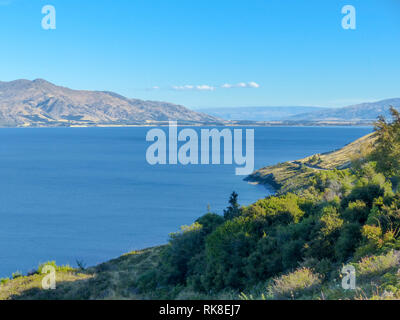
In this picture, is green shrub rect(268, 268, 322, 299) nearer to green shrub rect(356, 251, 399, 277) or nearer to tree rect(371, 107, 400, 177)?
green shrub rect(356, 251, 399, 277)

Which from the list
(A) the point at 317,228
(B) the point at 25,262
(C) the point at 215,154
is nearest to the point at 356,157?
(A) the point at 317,228

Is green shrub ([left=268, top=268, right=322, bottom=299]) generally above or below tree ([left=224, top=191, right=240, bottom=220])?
above

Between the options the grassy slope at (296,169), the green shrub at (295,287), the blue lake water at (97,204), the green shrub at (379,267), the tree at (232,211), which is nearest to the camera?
the green shrub at (295,287)

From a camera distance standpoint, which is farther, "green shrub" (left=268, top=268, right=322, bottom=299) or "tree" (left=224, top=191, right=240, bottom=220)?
"tree" (left=224, top=191, right=240, bottom=220)

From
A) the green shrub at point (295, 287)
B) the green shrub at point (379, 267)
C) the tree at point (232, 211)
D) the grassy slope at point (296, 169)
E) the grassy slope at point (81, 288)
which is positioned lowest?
the grassy slope at point (296, 169)

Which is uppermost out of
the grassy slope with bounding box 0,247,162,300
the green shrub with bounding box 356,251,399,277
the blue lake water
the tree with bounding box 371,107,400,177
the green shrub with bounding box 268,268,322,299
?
the tree with bounding box 371,107,400,177

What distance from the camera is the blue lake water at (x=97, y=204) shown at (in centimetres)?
6550

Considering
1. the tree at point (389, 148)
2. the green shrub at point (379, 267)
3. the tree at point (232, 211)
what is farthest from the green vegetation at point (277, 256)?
the tree at point (389, 148)

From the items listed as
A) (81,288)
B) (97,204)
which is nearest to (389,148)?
(81,288)

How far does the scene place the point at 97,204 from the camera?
92.6 meters

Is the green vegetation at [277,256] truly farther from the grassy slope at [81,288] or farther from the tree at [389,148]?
the tree at [389,148]

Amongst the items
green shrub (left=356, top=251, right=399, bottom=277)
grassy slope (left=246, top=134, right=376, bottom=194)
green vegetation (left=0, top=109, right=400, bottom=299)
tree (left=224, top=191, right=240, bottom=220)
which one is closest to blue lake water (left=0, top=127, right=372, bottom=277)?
grassy slope (left=246, top=134, right=376, bottom=194)

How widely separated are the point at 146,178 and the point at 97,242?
5923 centimetres

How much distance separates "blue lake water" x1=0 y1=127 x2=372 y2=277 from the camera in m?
65.5
